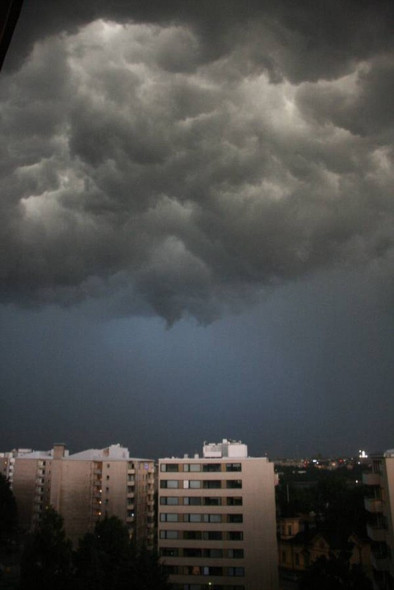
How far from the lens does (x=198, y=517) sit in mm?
28047

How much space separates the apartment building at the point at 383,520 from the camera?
66.3 ft

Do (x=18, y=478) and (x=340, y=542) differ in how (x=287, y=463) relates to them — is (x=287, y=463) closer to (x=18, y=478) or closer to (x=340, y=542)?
(x=18, y=478)

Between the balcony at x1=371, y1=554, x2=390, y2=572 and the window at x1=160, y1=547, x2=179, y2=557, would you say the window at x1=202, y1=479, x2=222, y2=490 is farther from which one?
the balcony at x1=371, y1=554, x2=390, y2=572

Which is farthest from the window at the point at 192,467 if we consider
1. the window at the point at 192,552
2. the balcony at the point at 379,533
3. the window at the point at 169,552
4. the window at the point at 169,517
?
the balcony at the point at 379,533

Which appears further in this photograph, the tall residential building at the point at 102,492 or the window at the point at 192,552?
the tall residential building at the point at 102,492

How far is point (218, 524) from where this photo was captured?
90.1ft

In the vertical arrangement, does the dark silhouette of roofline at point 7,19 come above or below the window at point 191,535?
above

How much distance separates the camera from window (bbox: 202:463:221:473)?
29044 mm

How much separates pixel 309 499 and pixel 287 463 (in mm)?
127285

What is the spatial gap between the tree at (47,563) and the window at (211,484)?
844 cm

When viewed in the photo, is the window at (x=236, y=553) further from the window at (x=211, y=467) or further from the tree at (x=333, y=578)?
the tree at (x=333, y=578)

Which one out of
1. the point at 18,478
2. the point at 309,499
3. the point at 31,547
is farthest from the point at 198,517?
the point at 18,478

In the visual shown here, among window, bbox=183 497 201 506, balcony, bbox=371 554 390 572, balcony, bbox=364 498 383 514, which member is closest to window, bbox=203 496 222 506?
window, bbox=183 497 201 506

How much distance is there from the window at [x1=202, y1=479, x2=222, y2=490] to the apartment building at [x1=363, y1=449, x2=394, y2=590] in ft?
31.5
